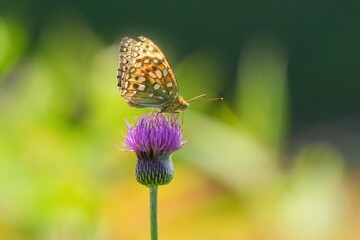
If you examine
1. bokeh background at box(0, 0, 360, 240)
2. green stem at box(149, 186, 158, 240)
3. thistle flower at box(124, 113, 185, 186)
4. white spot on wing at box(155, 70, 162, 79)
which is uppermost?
bokeh background at box(0, 0, 360, 240)

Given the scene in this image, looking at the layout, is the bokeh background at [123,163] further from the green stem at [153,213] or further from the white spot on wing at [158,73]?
the green stem at [153,213]

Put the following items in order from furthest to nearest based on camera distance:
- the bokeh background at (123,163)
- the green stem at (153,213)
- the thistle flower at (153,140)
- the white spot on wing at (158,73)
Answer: the bokeh background at (123,163), the white spot on wing at (158,73), the thistle flower at (153,140), the green stem at (153,213)

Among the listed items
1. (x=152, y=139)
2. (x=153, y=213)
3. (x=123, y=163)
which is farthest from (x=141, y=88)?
(x=123, y=163)

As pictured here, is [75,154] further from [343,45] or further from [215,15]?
[343,45]

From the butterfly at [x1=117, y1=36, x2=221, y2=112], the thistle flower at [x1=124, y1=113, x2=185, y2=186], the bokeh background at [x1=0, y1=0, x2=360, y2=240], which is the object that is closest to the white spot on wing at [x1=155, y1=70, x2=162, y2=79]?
the butterfly at [x1=117, y1=36, x2=221, y2=112]

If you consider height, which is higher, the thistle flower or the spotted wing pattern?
the spotted wing pattern

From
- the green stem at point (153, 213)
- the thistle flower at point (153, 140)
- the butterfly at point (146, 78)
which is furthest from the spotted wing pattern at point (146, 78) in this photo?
the green stem at point (153, 213)

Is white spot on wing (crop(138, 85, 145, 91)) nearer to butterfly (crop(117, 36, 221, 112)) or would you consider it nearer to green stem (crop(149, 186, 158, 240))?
butterfly (crop(117, 36, 221, 112))

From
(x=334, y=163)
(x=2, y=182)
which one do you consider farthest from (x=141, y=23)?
(x=2, y=182)

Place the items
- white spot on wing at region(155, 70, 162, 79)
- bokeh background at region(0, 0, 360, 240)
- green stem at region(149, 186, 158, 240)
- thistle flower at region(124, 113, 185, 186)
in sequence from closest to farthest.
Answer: green stem at region(149, 186, 158, 240), thistle flower at region(124, 113, 185, 186), white spot on wing at region(155, 70, 162, 79), bokeh background at region(0, 0, 360, 240)
